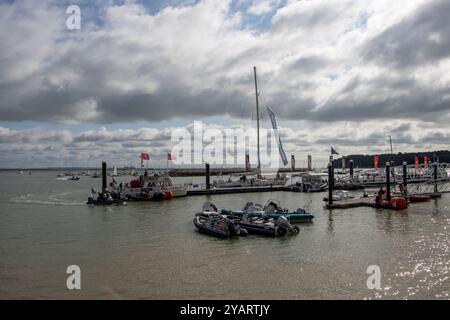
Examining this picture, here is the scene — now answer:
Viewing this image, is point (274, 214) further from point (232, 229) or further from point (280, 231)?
point (232, 229)

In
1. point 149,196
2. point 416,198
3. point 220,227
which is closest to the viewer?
point 220,227

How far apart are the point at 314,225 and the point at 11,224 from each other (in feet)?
88.1

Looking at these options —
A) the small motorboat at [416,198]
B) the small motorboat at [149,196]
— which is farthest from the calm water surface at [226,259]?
the small motorboat at [149,196]

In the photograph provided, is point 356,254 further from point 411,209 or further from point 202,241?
point 411,209

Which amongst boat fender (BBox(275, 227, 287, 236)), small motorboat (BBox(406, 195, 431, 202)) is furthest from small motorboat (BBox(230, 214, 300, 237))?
small motorboat (BBox(406, 195, 431, 202))

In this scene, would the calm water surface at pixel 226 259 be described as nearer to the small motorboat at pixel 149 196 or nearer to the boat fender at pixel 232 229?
the boat fender at pixel 232 229

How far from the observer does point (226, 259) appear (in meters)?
22.0

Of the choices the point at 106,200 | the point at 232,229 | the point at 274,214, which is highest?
the point at 106,200

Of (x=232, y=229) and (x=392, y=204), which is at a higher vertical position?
(x=392, y=204)

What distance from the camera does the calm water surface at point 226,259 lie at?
16984 mm

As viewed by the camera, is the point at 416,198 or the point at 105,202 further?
the point at 105,202

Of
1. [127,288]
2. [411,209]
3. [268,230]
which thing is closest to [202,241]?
[268,230]

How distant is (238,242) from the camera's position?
1039 inches

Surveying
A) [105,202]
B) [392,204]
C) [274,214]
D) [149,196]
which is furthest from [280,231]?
[149,196]
